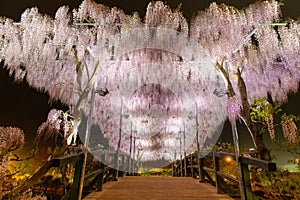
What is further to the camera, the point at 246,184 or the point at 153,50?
the point at 153,50

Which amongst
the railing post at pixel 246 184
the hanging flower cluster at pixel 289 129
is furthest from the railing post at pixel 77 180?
the hanging flower cluster at pixel 289 129

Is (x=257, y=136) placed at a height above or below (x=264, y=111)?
below

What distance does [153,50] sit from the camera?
22.6 ft

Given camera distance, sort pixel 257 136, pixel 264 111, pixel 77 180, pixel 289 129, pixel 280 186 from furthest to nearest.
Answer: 1. pixel 289 129
2. pixel 264 111
3. pixel 257 136
4. pixel 280 186
5. pixel 77 180

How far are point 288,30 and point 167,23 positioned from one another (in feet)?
10.1

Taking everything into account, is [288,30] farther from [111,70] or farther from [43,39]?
[43,39]

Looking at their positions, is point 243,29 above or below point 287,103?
above

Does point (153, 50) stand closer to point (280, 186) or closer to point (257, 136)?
point (257, 136)

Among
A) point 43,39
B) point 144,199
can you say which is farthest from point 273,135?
point 43,39

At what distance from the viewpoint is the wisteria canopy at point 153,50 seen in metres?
5.68

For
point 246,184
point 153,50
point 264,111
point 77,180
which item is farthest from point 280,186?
point 153,50

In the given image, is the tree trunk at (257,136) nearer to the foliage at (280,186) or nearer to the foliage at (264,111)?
the foliage at (280,186)

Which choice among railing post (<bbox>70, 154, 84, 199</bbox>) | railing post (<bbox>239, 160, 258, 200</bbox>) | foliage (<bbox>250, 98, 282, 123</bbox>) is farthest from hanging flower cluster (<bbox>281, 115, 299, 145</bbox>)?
railing post (<bbox>70, 154, 84, 199</bbox>)

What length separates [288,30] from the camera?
5660 mm
